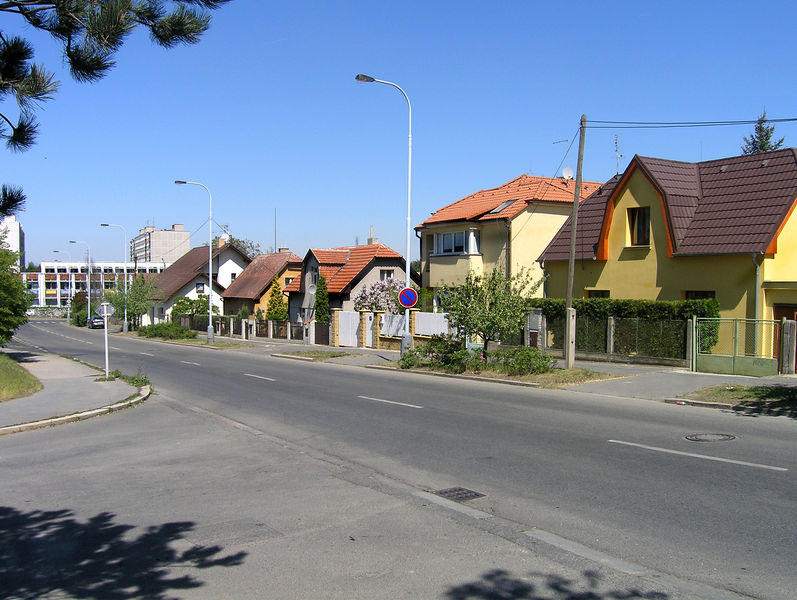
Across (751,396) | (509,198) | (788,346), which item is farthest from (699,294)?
(509,198)

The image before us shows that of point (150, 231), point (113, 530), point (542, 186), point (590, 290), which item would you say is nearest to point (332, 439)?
point (113, 530)

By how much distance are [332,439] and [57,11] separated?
272 inches

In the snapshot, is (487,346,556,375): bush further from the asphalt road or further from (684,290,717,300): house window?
(684,290,717,300): house window

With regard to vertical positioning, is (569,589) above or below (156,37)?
below

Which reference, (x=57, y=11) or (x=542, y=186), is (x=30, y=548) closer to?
(x=57, y=11)

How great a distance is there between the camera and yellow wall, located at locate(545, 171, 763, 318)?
909 inches

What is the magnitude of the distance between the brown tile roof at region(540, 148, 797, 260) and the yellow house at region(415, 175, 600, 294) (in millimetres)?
8418

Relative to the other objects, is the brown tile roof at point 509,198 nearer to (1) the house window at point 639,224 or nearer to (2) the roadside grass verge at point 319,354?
(1) the house window at point 639,224

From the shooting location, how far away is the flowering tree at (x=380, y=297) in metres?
41.5

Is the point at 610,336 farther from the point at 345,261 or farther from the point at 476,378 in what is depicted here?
the point at 345,261

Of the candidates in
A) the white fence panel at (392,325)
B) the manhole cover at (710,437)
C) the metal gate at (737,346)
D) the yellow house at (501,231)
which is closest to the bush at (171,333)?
the yellow house at (501,231)

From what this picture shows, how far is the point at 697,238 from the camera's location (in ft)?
80.6

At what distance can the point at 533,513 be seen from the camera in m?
6.93

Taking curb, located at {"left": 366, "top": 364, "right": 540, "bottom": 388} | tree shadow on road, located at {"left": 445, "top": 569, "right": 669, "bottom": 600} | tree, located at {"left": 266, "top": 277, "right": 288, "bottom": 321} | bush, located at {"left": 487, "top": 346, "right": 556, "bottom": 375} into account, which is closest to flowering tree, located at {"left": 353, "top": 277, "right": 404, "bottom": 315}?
tree, located at {"left": 266, "top": 277, "right": 288, "bottom": 321}
